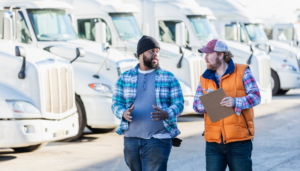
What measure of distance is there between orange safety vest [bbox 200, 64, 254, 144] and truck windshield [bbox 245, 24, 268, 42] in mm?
14185

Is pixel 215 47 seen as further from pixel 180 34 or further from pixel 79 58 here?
pixel 180 34

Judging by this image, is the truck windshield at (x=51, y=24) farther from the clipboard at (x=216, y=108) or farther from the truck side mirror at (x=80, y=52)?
the clipboard at (x=216, y=108)

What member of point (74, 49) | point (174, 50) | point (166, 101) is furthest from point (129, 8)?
point (166, 101)

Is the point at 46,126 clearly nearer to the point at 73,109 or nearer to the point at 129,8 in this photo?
the point at 73,109

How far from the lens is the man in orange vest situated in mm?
4602

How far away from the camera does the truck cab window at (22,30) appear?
32.7 ft

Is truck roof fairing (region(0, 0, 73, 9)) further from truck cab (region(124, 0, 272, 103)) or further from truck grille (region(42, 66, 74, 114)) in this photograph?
truck cab (region(124, 0, 272, 103))

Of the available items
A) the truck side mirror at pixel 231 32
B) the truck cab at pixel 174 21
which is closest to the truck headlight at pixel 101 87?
the truck cab at pixel 174 21

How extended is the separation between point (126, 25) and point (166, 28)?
1626mm

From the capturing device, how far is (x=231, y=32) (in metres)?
17.6

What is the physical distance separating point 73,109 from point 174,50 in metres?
4.47

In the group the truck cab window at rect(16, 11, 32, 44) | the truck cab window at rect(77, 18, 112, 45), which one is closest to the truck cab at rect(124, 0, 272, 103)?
the truck cab window at rect(77, 18, 112, 45)

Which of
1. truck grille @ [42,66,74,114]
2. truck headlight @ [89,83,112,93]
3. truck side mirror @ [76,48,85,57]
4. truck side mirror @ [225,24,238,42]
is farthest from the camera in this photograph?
truck side mirror @ [225,24,238,42]

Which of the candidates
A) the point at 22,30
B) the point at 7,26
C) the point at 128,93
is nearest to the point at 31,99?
the point at 7,26
